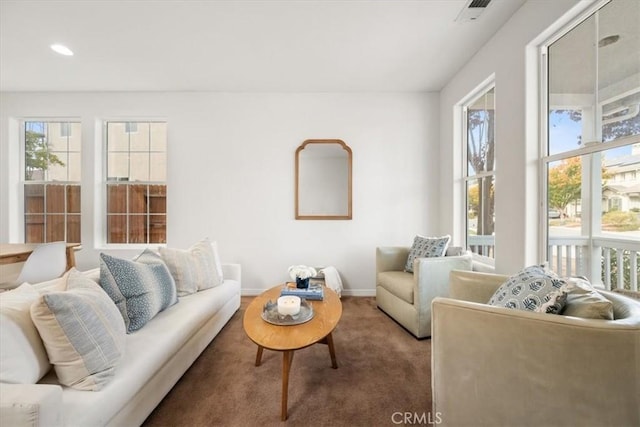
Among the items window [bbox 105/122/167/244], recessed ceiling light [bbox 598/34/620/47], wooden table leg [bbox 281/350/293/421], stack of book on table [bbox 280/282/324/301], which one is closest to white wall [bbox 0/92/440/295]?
window [bbox 105/122/167/244]

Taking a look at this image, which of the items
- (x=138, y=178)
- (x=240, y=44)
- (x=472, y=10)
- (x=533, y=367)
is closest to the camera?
(x=533, y=367)

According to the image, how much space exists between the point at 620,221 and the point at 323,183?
257cm

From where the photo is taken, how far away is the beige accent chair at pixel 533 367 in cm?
89

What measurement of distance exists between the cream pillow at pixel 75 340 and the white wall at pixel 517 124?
2689 millimetres

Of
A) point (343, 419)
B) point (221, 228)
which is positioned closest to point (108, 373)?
point (343, 419)

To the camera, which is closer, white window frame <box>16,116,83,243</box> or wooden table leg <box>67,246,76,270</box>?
wooden table leg <box>67,246,76,270</box>

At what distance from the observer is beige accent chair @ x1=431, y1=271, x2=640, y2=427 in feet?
2.92

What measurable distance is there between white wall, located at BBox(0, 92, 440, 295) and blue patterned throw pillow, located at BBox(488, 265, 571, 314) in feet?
6.82

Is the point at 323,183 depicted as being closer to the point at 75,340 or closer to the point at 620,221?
the point at 620,221

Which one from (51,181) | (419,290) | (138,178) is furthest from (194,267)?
(51,181)

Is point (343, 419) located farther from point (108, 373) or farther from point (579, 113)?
point (579, 113)

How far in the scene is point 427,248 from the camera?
8.68 ft

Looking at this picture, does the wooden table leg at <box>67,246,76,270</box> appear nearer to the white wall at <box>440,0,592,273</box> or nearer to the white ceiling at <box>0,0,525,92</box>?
the white ceiling at <box>0,0,525,92</box>

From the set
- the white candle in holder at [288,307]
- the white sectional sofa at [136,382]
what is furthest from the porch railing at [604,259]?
the white sectional sofa at [136,382]
